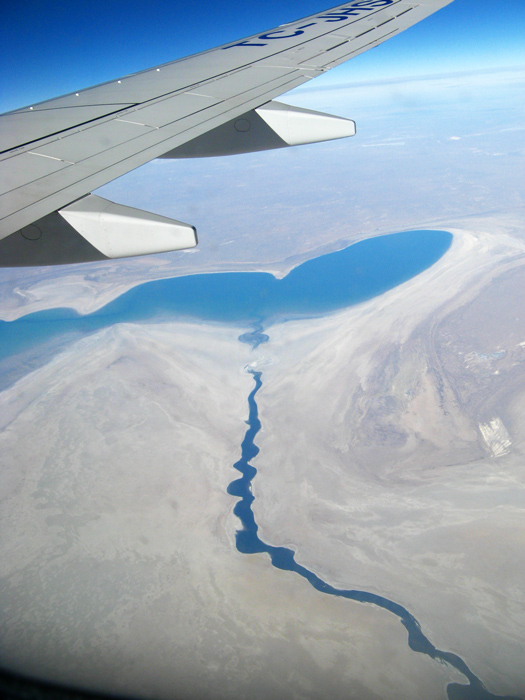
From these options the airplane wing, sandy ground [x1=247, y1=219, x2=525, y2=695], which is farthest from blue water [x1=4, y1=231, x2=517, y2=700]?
the airplane wing

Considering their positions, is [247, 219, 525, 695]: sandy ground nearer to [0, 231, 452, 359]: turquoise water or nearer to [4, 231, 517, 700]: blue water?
[4, 231, 517, 700]: blue water

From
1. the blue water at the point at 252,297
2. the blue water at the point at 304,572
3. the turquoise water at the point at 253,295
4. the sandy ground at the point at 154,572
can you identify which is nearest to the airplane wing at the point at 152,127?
the sandy ground at the point at 154,572

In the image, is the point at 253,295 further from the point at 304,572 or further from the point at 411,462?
the point at 304,572

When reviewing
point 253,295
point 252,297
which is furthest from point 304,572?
point 253,295

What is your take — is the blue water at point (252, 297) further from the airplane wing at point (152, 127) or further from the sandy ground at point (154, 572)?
the airplane wing at point (152, 127)

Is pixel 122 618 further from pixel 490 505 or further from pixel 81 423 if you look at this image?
pixel 490 505

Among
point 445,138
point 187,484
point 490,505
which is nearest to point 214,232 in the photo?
point 187,484
